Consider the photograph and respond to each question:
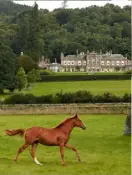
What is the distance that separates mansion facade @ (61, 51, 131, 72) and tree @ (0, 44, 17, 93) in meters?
73.0

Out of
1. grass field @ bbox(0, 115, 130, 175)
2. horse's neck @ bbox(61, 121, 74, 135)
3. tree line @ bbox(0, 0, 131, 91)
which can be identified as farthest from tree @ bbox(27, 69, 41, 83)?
horse's neck @ bbox(61, 121, 74, 135)

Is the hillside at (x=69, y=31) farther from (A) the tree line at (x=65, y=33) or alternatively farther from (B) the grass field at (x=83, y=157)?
(B) the grass field at (x=83, y=157)

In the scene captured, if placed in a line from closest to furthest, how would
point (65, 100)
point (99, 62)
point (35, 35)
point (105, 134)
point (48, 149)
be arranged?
1. point (48, 149)
2. point (105, 134)
3. point (65, 100)
4. point (35, 35)
5. point (99, 62)

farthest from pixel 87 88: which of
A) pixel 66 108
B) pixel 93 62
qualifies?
pixel 93 62

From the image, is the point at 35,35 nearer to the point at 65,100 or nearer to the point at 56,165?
the point at 65,100

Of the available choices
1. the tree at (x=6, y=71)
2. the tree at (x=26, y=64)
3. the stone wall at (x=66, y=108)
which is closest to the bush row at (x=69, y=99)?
the stone wall at (x=66, y=108)

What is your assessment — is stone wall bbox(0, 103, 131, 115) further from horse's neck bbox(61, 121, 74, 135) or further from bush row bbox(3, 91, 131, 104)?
horse's neck bbox(61, 121, 74, 135)

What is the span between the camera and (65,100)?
36.5 m

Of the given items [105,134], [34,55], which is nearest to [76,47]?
[34,55]

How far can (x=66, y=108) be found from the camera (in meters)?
33.8

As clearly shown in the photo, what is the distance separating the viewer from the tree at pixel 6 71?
51.7 m

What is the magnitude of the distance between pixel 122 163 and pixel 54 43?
125859 millimetres

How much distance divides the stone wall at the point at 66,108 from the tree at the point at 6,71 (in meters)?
17.0

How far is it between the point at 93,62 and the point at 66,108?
9511cm
